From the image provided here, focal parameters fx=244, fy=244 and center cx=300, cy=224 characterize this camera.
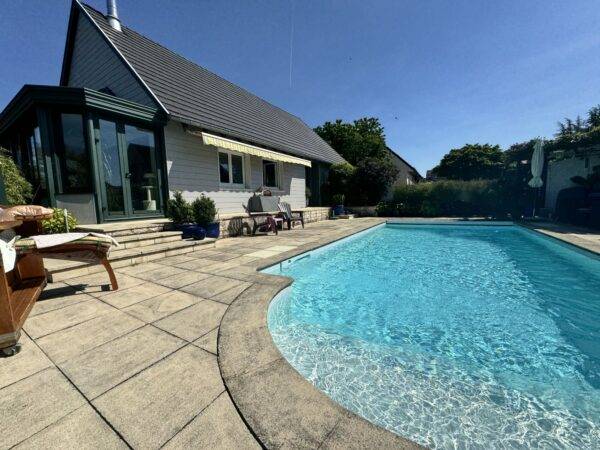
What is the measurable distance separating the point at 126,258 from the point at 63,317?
2.37m

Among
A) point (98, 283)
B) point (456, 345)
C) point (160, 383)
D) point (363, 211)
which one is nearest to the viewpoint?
point (160, 383)

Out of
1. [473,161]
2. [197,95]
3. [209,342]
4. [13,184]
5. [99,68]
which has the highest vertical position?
[99,68]

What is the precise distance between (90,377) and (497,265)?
8.10m

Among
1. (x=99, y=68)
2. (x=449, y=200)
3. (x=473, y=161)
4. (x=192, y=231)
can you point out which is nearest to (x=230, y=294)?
(x=192, y=231)

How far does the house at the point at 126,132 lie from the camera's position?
622 cm

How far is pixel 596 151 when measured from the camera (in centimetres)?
1127

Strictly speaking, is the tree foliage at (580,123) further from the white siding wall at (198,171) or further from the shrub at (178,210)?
the shrub at (178,210)

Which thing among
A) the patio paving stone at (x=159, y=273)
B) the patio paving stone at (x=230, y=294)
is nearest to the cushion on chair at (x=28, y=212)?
the patio paving stone at (x=159, y=273)

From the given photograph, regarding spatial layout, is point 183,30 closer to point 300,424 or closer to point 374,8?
point 374,8

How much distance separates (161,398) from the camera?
65.5 inches

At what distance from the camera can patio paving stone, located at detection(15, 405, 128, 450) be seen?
1316mm

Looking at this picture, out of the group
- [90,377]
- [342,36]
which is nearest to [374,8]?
[342,36]

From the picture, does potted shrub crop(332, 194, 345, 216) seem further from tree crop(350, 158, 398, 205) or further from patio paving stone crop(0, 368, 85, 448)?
patio paving stone crop(0, 368, 85, 448)

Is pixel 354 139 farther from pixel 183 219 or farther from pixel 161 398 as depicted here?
pixel 161 398
